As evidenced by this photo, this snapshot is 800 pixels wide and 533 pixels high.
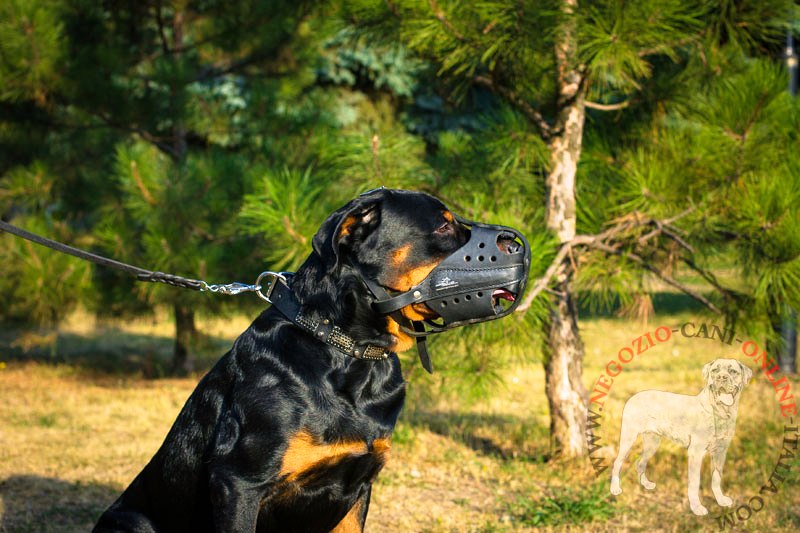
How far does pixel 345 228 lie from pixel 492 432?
147 inches

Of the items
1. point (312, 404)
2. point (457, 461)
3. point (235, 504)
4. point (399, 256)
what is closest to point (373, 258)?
point (399, 256)

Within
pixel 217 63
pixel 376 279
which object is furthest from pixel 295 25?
pixel 376 279

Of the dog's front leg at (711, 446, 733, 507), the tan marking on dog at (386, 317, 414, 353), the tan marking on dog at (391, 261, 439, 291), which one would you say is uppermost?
the tan marking on dog at (391, 261, 439, 291)

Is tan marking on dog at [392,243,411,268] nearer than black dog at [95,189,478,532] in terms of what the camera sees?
No

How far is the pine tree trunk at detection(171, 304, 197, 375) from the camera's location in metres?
8.74

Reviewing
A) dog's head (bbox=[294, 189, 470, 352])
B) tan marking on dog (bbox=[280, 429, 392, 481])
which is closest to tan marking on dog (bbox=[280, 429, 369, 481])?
tan marking on dog (bbox=[280, 429, 392, 481])

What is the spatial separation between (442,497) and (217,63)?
639cm

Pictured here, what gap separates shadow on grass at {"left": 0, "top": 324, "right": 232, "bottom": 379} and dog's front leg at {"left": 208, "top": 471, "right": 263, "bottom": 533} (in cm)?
642

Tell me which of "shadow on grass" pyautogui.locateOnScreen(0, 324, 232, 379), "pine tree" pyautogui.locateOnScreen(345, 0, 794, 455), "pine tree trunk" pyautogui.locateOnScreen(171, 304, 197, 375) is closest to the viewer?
"pine tree" pyautogui.locateOnScreen(345, 0, 794, 455)

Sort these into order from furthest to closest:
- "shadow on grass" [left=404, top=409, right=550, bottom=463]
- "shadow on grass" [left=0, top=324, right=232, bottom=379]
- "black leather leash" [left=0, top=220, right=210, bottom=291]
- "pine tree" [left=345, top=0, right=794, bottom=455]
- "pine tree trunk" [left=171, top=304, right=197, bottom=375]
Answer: "shadow on grass" [left=0, top=324, right=232, bottom=379] → "pine tree trunk" [left=171, top=304, right=197, bottom=375] → "shadow on grass" [left=404, top=409, right=550, bottom=463] → "pine tree" [left=345, top=0, right=794, bottom=455] → "black leather leash" [left=0, top=220, right=210, bottom=291]

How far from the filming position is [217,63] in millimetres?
9250

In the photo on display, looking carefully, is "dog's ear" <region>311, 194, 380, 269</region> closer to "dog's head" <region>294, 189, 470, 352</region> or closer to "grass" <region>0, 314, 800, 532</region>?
"dog's head" <region>294, 189, 470, 352</region>

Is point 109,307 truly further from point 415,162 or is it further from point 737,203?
point 737,203

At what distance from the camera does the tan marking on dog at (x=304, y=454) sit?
8.32 feet
